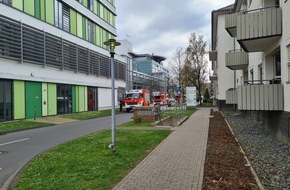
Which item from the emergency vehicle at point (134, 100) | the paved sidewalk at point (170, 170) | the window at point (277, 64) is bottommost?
the paved sidewalk at point (170, 170)

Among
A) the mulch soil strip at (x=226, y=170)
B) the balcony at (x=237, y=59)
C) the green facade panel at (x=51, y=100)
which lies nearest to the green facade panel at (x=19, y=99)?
the green facade panel at (x=51, y=100)

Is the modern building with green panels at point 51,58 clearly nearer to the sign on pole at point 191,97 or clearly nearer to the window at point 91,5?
the window at point 91,5

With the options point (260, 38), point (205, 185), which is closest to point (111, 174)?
point (205, 185)

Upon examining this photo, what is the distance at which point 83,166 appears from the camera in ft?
26.9

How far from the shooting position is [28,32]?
87.1ft

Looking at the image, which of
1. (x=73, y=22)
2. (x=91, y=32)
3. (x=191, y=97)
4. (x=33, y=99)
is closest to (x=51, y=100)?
(x=33, y=99)

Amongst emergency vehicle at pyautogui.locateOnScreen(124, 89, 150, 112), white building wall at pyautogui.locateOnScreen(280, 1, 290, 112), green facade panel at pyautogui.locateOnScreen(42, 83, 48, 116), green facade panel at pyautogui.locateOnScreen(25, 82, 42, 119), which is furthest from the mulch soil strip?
emergency vehicle at pyautogui.locateOnScreen(124, 89, 150, 112)

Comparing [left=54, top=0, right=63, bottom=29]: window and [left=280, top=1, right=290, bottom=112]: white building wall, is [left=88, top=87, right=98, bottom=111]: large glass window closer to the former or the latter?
[left=54, top=0, right=63, bottom=29]: window

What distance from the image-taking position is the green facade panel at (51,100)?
97.6ft

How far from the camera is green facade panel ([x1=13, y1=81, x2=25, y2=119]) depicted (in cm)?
2462

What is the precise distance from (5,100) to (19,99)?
164cm

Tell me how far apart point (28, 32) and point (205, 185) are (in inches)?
935

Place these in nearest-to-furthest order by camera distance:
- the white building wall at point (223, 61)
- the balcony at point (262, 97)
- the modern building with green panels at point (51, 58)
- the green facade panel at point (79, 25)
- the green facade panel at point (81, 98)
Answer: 1. the balcony at point (262, 97)
2. the modern building with green panels at point (51, 58)
3. the white building wall at point (223, 61)
4. the green facade panel at point (81, 98)
5. the green facade panel at point (79, 25)

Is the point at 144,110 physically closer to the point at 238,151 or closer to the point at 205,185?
the point at 238,151
